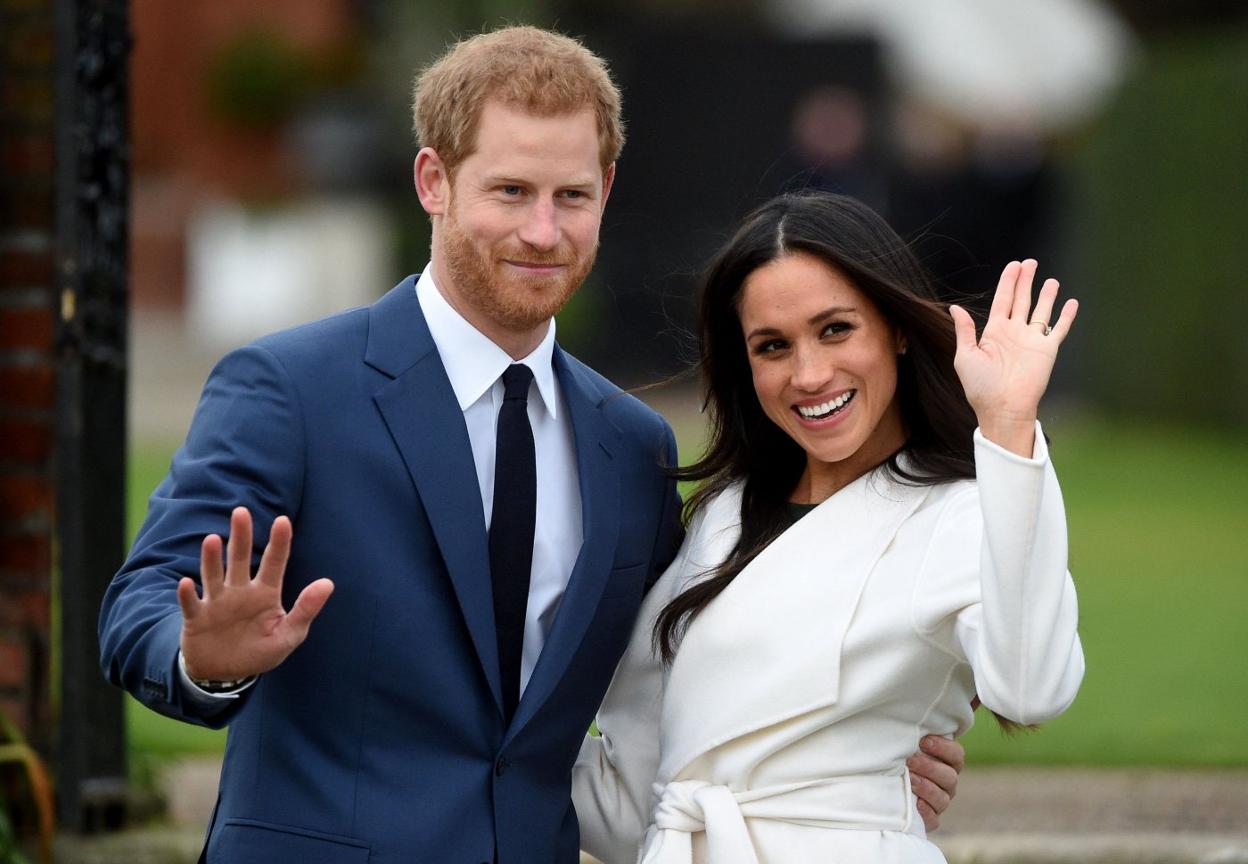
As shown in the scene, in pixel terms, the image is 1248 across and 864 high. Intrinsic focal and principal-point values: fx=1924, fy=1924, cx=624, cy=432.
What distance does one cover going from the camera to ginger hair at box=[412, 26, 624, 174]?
312 centimetres

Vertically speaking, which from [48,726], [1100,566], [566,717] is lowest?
[1100,566]

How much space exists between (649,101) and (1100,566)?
419 inches

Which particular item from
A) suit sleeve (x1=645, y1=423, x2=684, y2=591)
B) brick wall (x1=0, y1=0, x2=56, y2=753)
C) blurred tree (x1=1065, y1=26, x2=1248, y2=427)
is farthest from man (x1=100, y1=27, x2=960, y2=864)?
blurred tree (x1=1065, y1=26, x2=1248, y2=427)

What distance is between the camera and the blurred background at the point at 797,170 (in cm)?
1605

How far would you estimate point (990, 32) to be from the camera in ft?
76.0

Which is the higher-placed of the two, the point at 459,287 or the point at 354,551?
the point at 459,287

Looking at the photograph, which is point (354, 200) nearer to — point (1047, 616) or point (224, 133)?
point (224, 133)

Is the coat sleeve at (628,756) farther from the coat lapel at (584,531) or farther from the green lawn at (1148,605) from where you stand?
the green lawn at (1148,605)

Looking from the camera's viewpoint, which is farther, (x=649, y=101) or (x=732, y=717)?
(x=649, y=101)

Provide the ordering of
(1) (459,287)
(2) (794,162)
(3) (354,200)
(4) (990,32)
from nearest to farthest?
(1) (459,287) < (2) (794,162) < (3) (354,200) < (4) (990,32)

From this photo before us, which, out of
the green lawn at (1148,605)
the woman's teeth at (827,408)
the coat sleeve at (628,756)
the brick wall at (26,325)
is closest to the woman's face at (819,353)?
the woman's teeth at (827,408)

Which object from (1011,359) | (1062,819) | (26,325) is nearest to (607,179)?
(1011,359)

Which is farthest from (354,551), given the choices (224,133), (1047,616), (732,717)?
(224,133)

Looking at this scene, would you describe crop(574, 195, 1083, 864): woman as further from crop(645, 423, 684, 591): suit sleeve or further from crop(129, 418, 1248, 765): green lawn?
crop(129, 418, 1248, 765): green lawn
